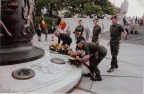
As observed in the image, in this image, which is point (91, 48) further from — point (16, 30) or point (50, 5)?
point (50, 5)

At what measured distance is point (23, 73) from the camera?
490cm

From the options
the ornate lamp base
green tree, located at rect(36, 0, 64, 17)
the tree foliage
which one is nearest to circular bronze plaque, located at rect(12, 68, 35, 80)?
the ornate lamp base

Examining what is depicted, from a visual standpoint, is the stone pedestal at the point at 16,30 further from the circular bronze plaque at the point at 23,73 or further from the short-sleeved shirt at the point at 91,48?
the short-sleeved shirt at the point at 91,48

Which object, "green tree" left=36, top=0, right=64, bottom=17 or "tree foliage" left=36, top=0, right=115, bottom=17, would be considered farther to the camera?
"green tree" left=36, top=0, right=64, bottom=17

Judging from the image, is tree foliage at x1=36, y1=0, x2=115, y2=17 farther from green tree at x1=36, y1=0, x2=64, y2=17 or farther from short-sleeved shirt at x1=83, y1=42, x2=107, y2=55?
short-sleeved shirt at x1=83, y1=42, x2=107, y2=55

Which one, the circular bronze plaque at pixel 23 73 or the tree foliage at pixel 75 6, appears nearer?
the circular bronze plaque at pixel 23 73

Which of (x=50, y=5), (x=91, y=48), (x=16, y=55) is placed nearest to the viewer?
(x=16, y=55)

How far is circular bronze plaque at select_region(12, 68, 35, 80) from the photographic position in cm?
467

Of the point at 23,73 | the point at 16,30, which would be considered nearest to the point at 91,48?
the point at 23,73

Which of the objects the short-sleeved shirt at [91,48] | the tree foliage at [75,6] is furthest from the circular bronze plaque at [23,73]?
the tree foliage at [75,6]

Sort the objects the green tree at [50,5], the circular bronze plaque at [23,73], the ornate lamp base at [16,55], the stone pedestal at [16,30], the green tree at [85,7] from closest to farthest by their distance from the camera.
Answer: the circular bronze plaque at [23,73] → the ornate lamp base at [16,55] → the stone pedestal at [16,30] → the green tree at [85,7] → the green tree at [50,5]

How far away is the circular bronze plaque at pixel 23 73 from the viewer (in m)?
4.67

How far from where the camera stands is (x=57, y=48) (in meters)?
8.14

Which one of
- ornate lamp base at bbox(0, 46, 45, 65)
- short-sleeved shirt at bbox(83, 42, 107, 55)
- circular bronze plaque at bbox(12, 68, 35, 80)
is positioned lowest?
circular bronze plaque at bbox(12, 68, 35, 80)
